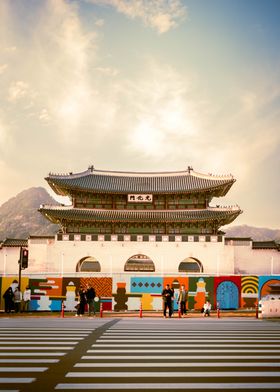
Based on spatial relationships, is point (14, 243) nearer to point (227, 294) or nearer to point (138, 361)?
point (227, 294)

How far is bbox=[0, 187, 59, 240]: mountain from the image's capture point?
483 feet

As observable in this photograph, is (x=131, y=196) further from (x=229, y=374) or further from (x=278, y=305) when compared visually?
(x=229, y=374)

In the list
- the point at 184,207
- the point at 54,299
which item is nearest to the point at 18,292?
the point at 54,299

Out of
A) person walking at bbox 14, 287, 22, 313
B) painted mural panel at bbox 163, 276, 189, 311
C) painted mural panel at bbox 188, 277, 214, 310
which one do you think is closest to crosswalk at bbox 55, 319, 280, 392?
person walking at bbox 14, 287, 22, 313

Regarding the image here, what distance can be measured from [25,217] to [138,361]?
516 ft

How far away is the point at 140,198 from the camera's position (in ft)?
136

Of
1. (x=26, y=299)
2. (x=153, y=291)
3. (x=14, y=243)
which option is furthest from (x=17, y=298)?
(x=14, y=243)

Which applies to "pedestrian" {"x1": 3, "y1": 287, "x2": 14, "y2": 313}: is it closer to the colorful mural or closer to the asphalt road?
the colorful mural

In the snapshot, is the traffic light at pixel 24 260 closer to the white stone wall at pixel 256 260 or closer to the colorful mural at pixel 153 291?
the colorful mural at pixel 153 291

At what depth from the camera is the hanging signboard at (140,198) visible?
136 feet

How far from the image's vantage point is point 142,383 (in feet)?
23.9

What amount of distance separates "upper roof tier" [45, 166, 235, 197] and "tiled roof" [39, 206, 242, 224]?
1963 millimetres

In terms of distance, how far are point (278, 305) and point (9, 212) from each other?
158m

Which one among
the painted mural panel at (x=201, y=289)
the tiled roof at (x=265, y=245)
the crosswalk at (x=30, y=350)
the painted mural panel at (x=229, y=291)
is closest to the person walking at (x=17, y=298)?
the crosswalk at (x=30, y=350)
